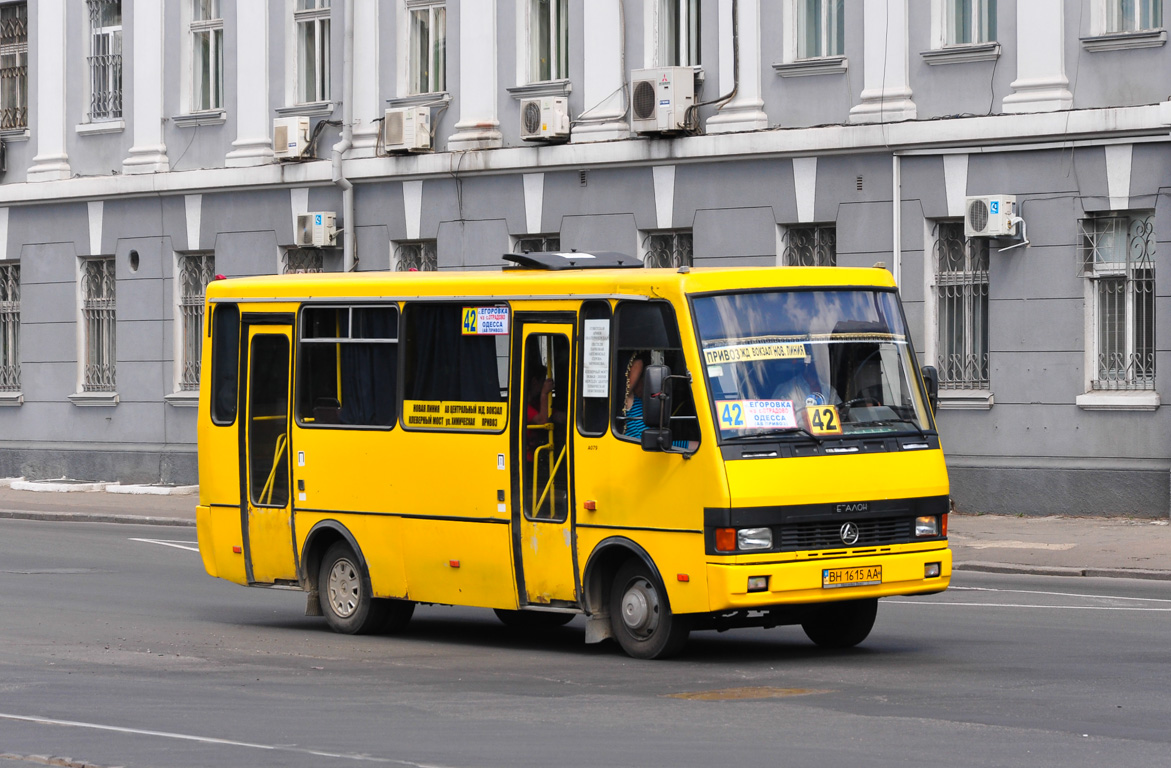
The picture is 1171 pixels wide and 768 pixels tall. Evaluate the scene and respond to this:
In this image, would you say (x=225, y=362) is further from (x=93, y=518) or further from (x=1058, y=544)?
(x=93, y=518)

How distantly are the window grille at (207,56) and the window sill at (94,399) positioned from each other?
15.7 feet

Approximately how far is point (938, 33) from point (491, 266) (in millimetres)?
7497

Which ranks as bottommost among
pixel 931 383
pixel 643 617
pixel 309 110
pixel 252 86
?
pixel 643 617

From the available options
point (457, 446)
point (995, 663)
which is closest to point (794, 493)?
point (995, 663)

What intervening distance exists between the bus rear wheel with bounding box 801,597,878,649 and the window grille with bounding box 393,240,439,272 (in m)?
16.7

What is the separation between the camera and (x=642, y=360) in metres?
12.2

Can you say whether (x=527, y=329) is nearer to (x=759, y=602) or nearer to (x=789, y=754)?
(x=759, y=602)

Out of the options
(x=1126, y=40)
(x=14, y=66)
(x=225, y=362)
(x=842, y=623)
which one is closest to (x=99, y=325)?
(x=14, y=66)

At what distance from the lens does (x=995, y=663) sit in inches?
462

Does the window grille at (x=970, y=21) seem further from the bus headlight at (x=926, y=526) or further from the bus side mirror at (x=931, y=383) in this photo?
the bus headlight at (x=926, y=526)

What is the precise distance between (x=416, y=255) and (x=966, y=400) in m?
9.43

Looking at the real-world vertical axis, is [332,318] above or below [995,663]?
above

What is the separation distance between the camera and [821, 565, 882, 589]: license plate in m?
11.7

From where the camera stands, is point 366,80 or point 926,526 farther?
point 366,80
